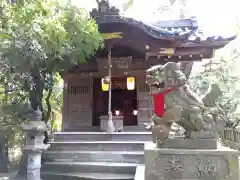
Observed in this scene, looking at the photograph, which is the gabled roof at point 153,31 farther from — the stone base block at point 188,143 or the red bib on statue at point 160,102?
the stone base block at point 188,143

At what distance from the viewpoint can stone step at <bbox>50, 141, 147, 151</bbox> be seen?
734cm

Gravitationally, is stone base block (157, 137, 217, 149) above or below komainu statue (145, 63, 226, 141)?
below

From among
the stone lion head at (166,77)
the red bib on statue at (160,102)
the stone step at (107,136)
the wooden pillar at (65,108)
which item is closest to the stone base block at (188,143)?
the red bib on statue at (160,102)

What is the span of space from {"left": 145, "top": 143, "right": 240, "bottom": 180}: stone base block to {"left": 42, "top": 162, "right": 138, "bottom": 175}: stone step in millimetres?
2706

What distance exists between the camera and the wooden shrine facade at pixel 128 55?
834 centimetres

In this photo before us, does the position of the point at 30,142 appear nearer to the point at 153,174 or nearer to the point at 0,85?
the point at 153,174

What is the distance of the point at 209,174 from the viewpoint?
379 centimetres

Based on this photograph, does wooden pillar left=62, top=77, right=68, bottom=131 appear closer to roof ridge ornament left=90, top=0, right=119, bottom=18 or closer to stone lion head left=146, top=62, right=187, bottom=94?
roof ridge ornament left=90, top=0, right=119, bottom=18

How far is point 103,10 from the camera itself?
8.64 m

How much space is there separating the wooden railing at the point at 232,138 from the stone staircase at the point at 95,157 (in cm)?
373

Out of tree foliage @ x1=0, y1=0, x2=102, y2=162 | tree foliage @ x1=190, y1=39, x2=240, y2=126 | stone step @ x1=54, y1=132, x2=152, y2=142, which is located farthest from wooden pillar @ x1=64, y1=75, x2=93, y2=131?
tree foliage @ x1=190, y1=39, x2=240, y2=126

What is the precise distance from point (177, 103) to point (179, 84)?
12.9 inches

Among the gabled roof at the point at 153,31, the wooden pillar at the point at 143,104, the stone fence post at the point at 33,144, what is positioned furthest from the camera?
the wooden pillar at the point at 143,104

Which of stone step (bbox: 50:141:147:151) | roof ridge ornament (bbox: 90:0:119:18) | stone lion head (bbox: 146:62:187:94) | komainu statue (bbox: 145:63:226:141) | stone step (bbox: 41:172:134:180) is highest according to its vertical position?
roof ridge ornament (bbox: 90:0:119:18)
